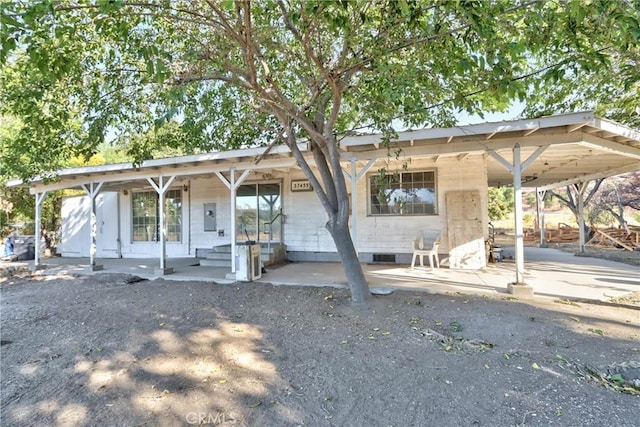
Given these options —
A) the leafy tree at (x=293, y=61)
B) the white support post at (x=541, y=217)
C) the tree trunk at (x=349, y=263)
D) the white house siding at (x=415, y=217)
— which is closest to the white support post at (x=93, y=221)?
the leafy tree at (x=293, y=61)

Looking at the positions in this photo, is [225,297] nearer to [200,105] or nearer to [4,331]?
[4,331]

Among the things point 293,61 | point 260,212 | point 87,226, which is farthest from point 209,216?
point 293,61

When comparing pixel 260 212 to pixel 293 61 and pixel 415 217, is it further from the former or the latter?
pixel 293 61

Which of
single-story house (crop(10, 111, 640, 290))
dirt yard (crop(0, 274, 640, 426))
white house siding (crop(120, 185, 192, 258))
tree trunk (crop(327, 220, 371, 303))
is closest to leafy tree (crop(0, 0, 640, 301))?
tree trunk (crop(327, 220, 371, 303))

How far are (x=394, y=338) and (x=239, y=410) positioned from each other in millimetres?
1836

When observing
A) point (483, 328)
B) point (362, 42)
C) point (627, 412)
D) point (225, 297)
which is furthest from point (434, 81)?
point (225, 297)

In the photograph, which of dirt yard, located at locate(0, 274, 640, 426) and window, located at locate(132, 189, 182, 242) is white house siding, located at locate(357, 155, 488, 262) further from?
window, located at locate(132, 189, 182, 242)

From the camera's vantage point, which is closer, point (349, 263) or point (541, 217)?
point (349, 263)

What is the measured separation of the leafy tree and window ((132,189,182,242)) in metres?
4.97

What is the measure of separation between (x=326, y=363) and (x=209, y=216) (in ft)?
25.7

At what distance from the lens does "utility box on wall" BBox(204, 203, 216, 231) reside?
1013cm

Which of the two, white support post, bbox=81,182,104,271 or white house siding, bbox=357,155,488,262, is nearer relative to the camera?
white house siding, bbox=357,155,488,262

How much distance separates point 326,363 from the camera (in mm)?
3270

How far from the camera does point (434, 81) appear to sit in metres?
4.29
